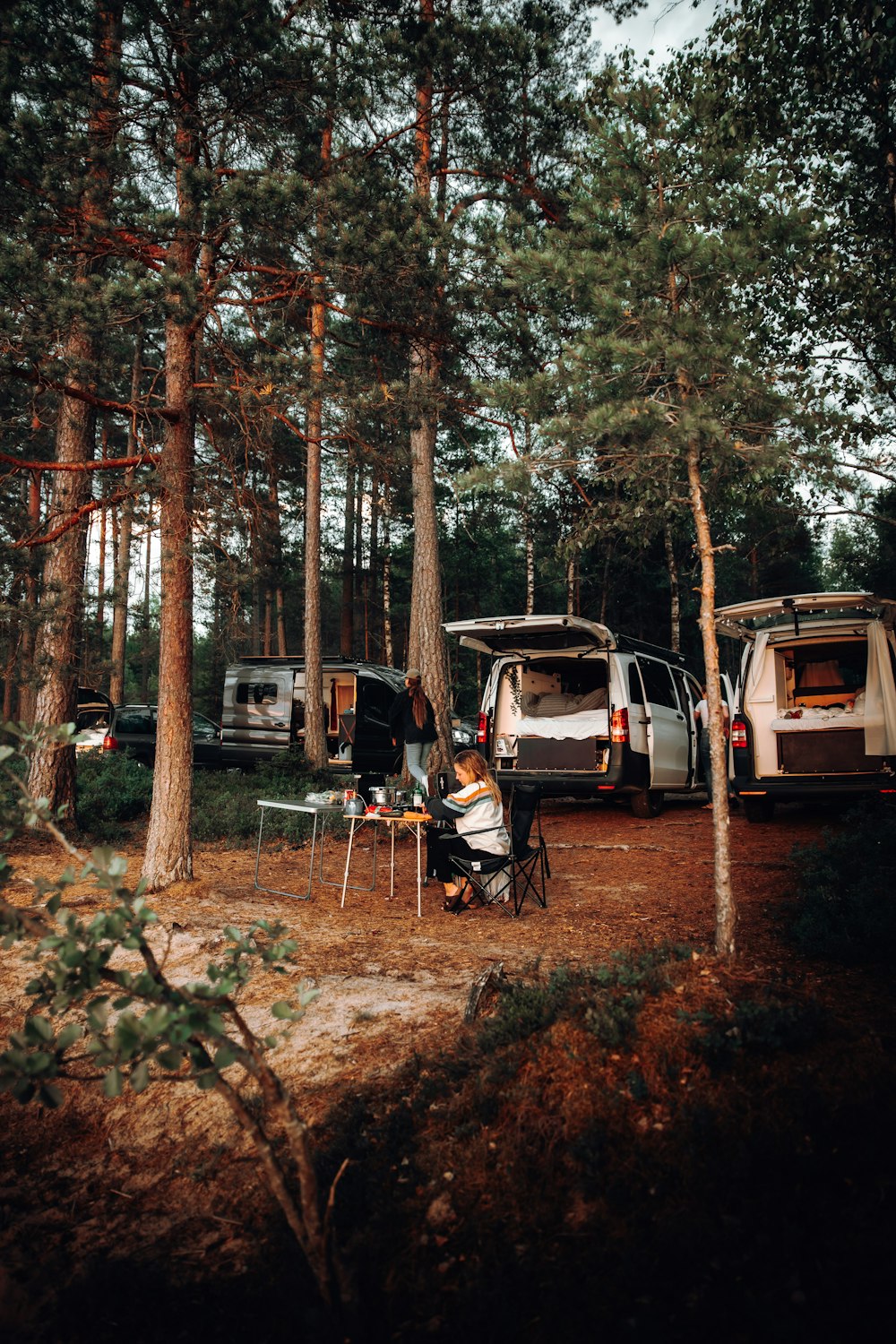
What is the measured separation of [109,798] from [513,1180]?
8.60 m

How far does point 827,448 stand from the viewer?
4.50 metres

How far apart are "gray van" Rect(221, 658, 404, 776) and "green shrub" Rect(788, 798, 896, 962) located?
9355 mm

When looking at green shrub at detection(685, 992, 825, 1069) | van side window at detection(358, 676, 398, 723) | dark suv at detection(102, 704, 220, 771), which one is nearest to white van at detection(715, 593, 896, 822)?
green shrub at detection(685, 992, 825, 1069)

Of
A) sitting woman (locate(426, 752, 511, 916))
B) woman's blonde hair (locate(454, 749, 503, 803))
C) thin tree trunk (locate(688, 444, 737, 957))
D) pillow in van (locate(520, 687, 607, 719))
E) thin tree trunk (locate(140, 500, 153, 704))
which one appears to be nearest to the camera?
thin tree trunk (locate(688, 444, 737, 957))

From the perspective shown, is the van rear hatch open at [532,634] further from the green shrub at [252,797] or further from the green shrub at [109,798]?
the green shrub at [109,798]

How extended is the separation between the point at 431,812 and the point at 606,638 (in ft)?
12.4

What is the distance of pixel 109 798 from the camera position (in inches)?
397

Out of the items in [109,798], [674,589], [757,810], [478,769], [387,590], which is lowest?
[757,810]

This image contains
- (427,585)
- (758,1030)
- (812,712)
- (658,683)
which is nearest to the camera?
(758,1030)

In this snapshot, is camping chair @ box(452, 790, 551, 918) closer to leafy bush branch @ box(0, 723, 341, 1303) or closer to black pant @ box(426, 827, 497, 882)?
black pant @ box(426, 827, 497, 882)

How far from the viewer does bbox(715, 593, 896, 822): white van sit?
795 centimetres

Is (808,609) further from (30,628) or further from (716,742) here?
(30,628)

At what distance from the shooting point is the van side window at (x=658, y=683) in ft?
33.1

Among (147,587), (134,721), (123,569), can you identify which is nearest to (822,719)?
(147,587)
